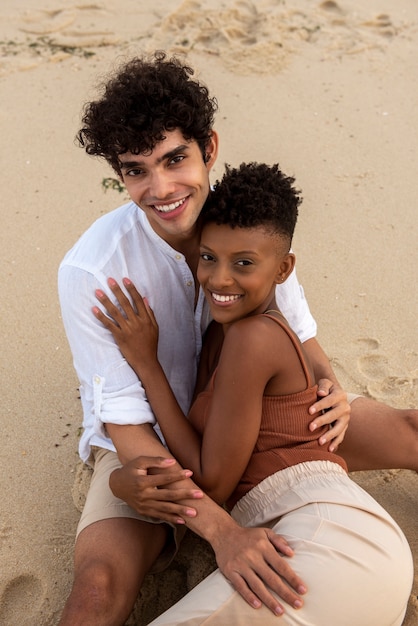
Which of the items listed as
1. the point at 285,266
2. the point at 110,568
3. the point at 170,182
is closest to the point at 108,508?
the point at 110,568

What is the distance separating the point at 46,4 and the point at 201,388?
4.76 metres

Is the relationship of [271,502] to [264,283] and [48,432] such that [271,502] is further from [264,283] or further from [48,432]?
[48,432]

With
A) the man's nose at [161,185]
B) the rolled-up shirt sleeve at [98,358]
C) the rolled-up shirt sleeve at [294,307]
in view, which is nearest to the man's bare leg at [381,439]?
the rolled-up shirt sleeve at [294,307]

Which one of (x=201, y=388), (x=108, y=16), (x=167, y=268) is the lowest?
(x=201, y=388)

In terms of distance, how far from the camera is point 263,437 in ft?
7.54

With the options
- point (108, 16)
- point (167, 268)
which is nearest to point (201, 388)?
point (167, 268)

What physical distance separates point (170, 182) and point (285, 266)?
46cm

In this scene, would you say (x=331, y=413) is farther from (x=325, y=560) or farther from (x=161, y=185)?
(x=161, y=185)

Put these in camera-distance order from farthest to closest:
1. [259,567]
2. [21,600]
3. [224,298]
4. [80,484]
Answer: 1. [80,484]
2. [21,600]
3. [224,298]
4. [259,567]

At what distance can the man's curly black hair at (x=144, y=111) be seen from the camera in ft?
7.73

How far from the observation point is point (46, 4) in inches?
246

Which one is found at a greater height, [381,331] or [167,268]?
[167,268]

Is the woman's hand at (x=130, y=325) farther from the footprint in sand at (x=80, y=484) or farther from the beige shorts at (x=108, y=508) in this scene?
the footprint in sand at (x=80, y=484)

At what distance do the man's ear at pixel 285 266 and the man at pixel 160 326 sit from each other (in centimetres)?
32
